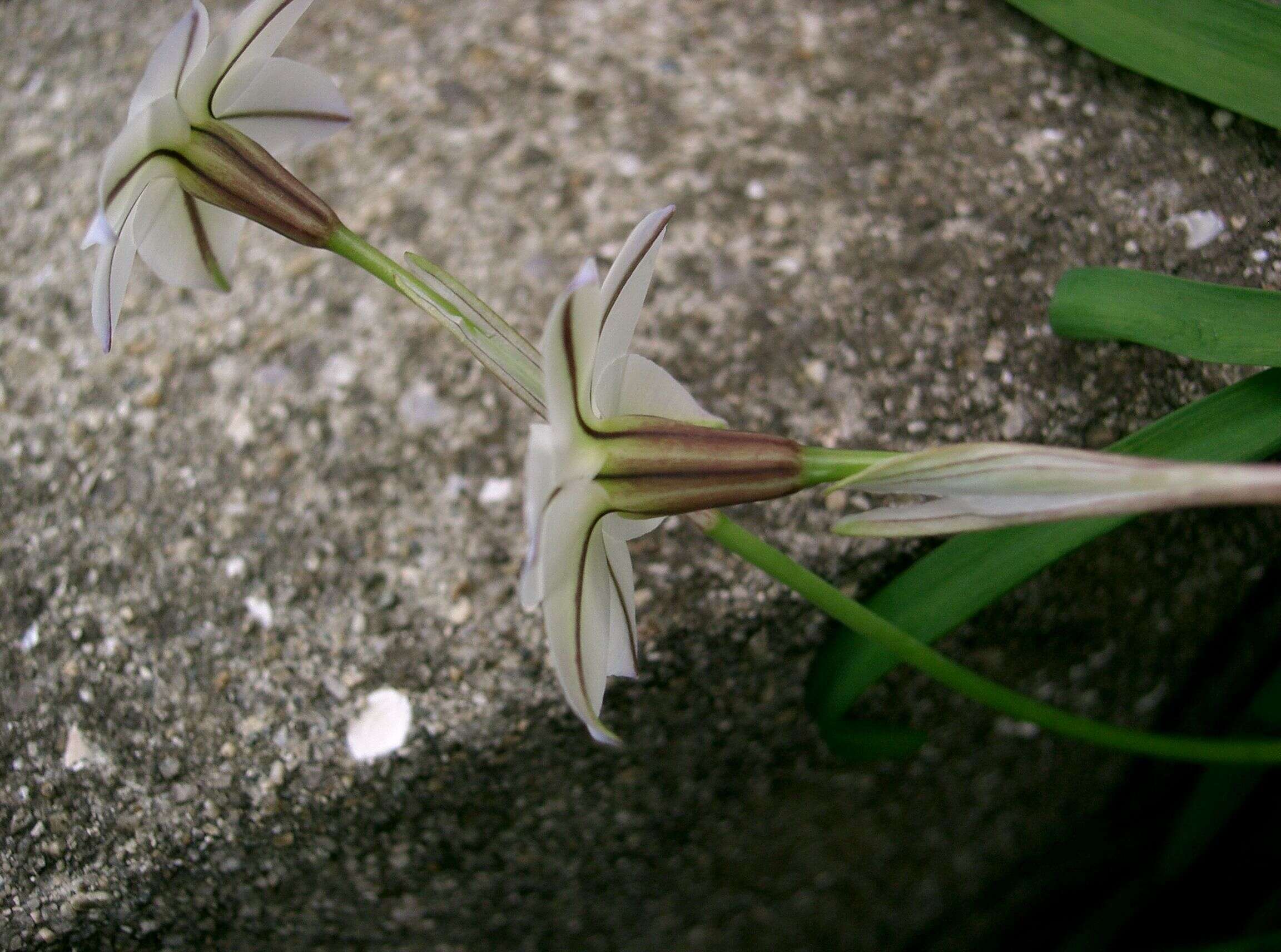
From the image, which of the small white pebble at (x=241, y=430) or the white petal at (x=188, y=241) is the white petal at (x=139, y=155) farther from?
the small white pebble at (x=241, y=430)

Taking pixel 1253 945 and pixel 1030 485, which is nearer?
pixel 1030 485

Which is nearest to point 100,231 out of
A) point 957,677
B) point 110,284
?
point 110,284

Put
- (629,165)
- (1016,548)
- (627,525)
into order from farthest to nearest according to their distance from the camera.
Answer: (629,165) < (1016,548) < (627,525)

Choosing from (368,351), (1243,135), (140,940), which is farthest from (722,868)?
(1243,135)

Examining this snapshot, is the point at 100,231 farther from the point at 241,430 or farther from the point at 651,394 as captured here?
the point at 241,430

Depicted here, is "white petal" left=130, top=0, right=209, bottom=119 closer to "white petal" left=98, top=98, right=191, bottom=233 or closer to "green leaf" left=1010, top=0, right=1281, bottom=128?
"white petal" left=98, top=98, right=191, bottom=233

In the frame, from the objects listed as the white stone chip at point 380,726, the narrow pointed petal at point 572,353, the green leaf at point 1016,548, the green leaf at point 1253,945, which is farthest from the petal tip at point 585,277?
the green leaf at point 1253,945

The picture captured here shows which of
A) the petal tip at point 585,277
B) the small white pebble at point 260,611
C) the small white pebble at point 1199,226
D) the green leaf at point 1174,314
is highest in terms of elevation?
the petal tip at point 585,277
